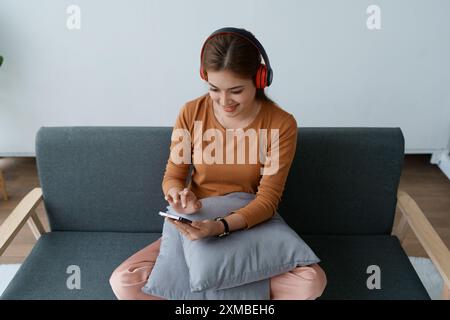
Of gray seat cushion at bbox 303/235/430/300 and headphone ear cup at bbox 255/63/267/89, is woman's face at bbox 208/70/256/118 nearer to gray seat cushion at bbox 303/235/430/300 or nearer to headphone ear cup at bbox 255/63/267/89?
headphone ear cup at bbox 255/63/267/89

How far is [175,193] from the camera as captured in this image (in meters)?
1.20

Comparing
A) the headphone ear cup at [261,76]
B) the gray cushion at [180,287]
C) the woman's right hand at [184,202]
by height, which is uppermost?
the headphone ear cup at [261,76]

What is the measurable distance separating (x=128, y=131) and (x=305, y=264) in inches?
30.9

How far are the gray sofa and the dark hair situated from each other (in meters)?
0.39

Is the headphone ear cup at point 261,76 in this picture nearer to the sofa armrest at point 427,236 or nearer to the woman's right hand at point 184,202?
the woman's right hand at point 184,202

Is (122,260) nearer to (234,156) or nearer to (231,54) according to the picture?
(234,156)

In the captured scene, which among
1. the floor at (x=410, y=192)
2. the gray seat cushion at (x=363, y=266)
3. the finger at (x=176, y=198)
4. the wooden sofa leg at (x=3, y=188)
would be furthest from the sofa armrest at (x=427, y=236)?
the wooden sofa leg at (x=3, y=188)

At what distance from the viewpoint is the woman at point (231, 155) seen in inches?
43.1

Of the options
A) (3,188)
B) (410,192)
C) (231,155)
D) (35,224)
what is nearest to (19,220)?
(35,224)

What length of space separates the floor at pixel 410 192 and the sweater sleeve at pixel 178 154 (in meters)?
1.05

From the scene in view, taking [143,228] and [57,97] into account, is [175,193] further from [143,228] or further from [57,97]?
[57,97]

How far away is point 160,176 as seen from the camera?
144cm

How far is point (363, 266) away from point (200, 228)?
645 mm

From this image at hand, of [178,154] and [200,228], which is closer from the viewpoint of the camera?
[200,228]
